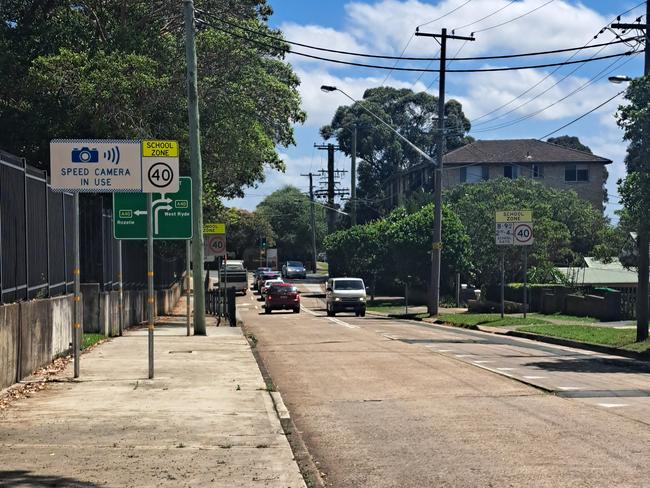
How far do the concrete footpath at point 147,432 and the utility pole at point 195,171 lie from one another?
8.69 m

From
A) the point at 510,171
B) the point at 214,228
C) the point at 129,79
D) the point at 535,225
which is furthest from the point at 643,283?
the point at 510,171

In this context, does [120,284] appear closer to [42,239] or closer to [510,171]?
[42,239]

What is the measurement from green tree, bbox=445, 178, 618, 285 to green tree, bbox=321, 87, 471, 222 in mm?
31332

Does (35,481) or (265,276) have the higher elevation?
(265,276)

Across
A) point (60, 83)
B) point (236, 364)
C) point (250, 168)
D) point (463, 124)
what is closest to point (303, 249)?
point (463, 124)

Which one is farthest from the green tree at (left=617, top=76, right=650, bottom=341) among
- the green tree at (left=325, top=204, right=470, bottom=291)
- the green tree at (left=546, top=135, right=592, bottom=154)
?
the green tree at (left=546, top=135, right=592, bottom=154)

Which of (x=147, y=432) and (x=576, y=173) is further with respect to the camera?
(x=576, y=173)

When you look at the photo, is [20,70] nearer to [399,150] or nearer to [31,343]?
[31,343]

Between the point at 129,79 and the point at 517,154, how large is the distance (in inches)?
2402

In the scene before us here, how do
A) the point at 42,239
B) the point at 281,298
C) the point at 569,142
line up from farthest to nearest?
the point at 569,142, the point at 281,298, the point at 42,239

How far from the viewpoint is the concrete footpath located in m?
7.29

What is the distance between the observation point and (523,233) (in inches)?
1212

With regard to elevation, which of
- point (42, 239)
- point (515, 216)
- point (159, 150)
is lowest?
point (42, 239)

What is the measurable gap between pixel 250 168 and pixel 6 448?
26229 millimetres
